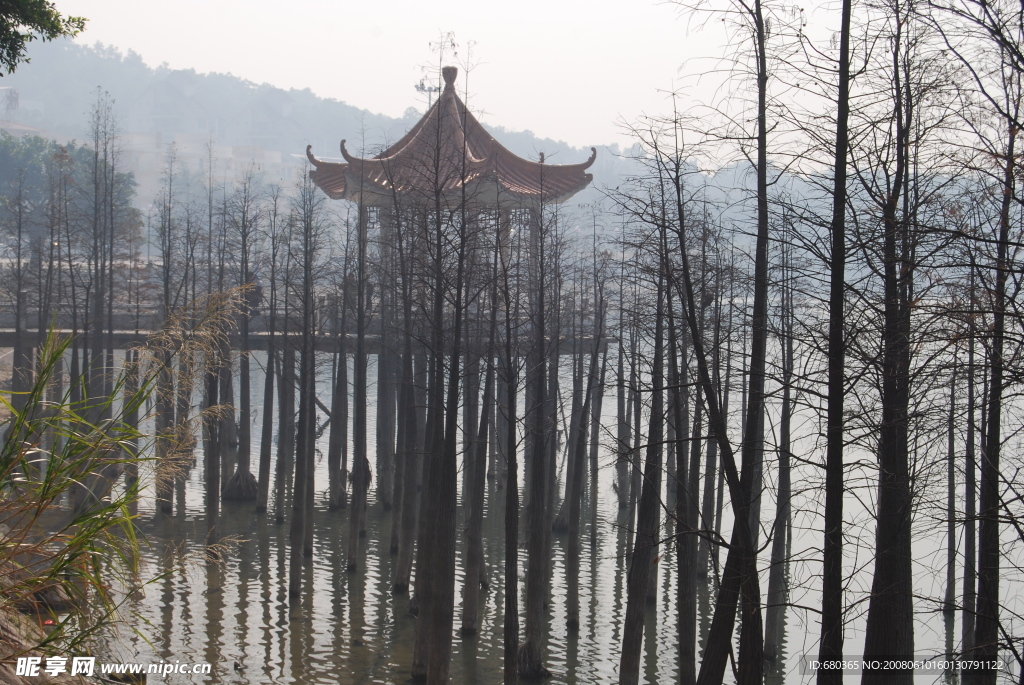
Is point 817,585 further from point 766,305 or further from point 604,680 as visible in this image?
point 766,305

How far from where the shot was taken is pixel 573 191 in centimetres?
2384

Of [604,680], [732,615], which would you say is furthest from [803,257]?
[604,680]

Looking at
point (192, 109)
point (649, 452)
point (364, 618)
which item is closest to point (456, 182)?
point (364, 618)

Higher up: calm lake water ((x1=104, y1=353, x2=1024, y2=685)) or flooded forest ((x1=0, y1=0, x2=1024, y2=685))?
flooded forest ((x1=0, y1=0, x2=1024, y2=685))

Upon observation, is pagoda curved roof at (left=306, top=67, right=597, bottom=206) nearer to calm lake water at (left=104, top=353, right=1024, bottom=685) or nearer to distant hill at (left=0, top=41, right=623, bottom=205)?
calm lake water at (left=104, top=353, right=1024, bottom=685)

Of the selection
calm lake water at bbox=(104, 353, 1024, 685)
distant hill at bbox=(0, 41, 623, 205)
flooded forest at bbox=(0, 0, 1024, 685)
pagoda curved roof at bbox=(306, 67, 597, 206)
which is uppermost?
distant hill at bbox=(0, 41, 623, 205)

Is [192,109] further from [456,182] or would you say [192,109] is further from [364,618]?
[364,618]

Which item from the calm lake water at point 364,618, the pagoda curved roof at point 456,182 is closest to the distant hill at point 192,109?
the pagoda curved roof at point 456,182

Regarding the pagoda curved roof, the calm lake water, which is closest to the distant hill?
the pagoda curved roof

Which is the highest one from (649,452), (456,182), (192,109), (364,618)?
(192,109)

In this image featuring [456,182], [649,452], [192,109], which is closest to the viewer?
[649,452]

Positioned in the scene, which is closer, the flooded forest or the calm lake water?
the flooded forest

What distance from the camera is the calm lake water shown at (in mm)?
11180

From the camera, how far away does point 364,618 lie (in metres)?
13.4
